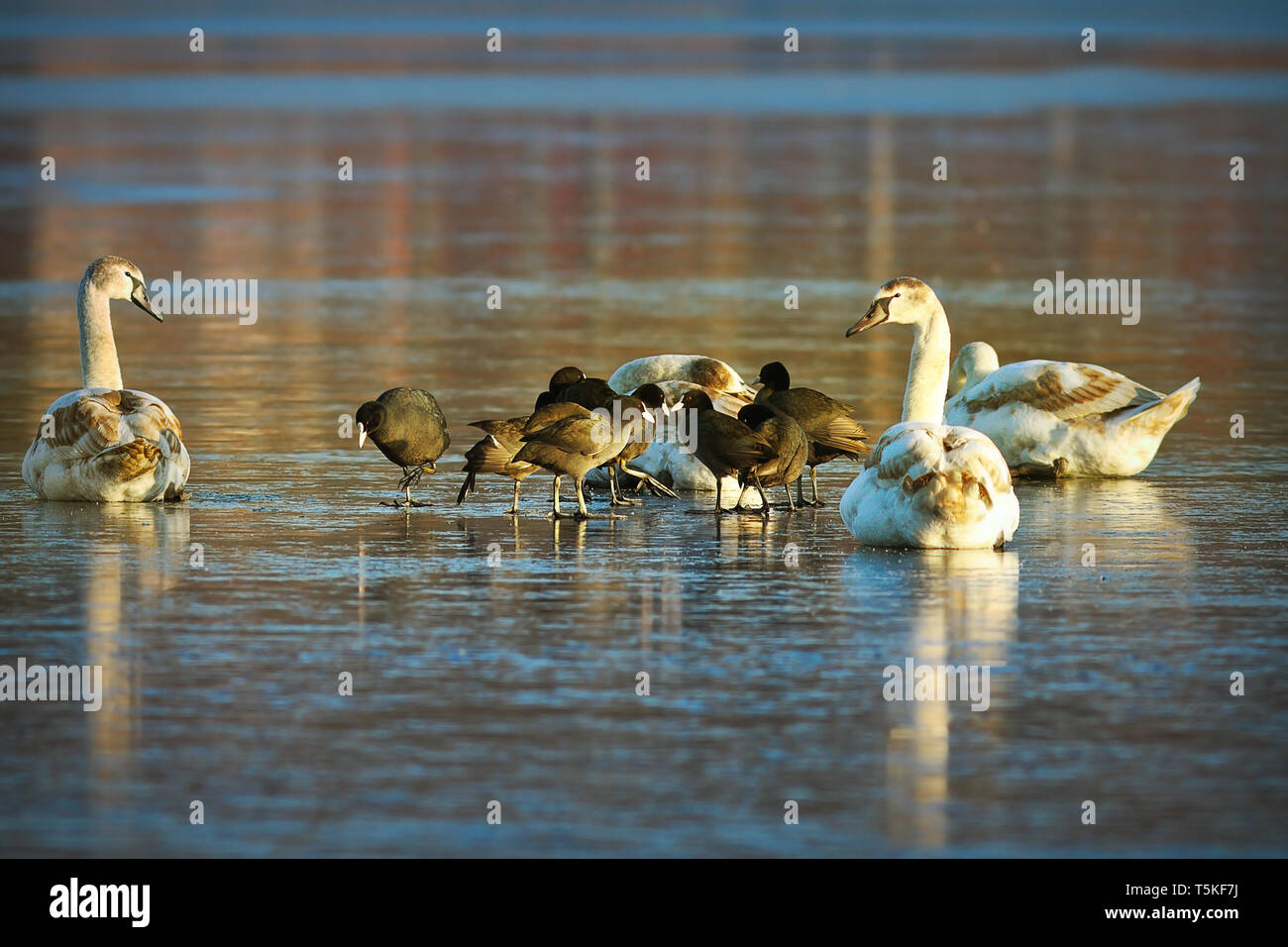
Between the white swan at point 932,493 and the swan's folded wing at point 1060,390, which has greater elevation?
the swan's folded wing at point 1060,390

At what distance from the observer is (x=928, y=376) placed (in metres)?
14.0

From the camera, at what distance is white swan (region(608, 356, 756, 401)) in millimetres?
15539

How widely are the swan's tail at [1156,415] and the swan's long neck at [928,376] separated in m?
1.68

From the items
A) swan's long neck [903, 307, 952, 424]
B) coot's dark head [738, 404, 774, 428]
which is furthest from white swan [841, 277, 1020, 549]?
swan's long neck [903, 307, 952, 424]

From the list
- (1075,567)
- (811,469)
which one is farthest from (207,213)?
(1075,567)

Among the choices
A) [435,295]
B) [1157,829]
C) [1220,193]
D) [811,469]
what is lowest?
[1157,829]

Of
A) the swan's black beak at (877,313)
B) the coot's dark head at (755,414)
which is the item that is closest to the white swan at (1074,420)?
the swan's black beak at (877,313)

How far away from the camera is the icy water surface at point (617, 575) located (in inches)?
306

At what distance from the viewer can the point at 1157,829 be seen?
7.47 m

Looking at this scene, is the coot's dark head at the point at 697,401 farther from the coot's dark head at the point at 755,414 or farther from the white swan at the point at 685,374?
the white swan at the point at 685,374

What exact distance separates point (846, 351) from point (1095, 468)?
6.78 metres

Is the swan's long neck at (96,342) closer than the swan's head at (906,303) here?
No

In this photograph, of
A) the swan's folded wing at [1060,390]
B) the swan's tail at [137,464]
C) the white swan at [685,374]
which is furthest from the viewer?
the white swan at [685,374]

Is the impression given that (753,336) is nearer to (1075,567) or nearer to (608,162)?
(1075,567)
